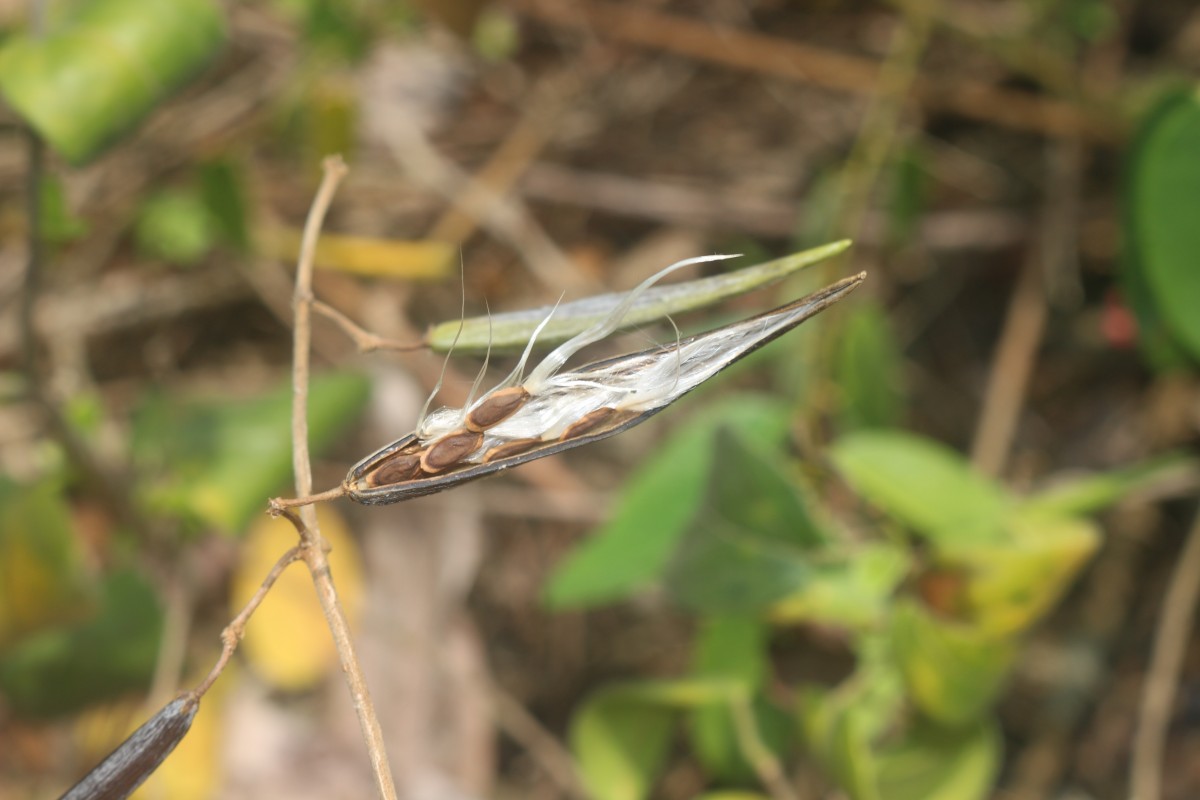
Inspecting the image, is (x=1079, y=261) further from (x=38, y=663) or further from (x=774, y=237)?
(x=38, y=663)

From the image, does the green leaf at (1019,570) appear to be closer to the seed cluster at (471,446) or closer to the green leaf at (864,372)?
the green leaf at (864,372)

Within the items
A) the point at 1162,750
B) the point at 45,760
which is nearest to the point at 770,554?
the point at 1162,750

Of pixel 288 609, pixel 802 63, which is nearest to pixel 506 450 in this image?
pixel 288 609

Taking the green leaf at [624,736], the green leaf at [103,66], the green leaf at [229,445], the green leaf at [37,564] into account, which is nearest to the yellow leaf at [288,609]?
the green leaf at [229,445]

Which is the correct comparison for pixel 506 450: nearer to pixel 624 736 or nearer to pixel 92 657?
pixel 624 736

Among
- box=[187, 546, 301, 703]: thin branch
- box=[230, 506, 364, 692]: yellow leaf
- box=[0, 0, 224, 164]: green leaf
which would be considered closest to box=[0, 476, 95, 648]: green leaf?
box=[230, 506, 364, 692]: yellow leaf
